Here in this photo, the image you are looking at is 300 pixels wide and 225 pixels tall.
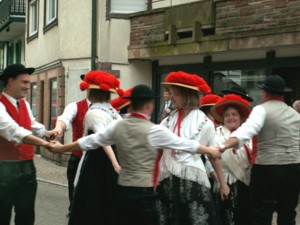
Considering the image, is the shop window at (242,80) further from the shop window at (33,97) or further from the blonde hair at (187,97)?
the shop window at (33,97)

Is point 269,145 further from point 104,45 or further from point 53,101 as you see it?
→ point 53,101

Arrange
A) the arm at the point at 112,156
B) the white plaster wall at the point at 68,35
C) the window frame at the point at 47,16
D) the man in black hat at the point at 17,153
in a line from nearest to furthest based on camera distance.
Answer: the man in black hat at the point at 17,153, the arm at the point at 112,156, the white plaster wall at the point at 68,35, the window frame at the point at 47,16

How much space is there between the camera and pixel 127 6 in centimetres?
1652

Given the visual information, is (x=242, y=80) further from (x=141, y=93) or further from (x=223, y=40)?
(x=141, y=93)

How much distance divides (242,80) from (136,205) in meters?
8.56

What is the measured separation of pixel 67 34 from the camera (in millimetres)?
18328

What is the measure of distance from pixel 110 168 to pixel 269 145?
1658mm

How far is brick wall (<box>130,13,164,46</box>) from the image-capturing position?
1496cm

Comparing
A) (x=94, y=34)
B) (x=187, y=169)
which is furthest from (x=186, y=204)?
(x=94, y=34)

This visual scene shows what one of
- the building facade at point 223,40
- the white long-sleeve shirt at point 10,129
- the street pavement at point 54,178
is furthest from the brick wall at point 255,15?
the white long-sleeve shirt at point 10,129

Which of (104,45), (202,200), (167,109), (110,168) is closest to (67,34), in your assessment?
(104,45)

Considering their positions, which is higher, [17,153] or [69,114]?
[69,114]

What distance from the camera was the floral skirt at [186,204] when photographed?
572cm

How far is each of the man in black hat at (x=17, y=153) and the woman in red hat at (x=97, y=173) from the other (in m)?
0.65
